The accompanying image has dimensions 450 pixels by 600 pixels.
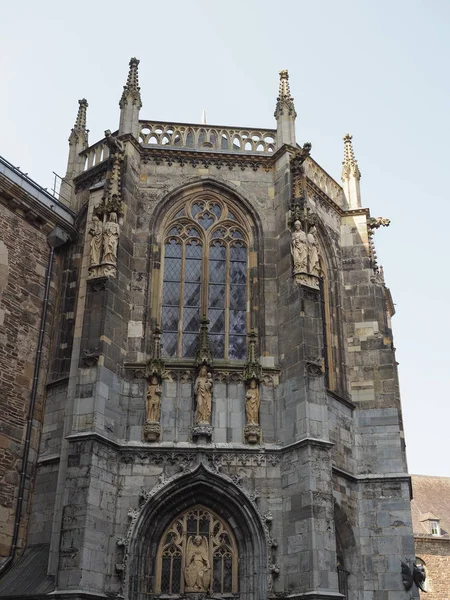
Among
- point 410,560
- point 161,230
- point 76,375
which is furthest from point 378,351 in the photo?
point 76,375

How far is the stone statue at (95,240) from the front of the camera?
52.5 ft

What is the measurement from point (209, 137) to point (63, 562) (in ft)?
34.8

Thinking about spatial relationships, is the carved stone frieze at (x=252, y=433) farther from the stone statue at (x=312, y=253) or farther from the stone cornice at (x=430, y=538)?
the stone cornice at (x=430, y=538)

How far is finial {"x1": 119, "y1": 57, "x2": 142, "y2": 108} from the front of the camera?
18.4 m

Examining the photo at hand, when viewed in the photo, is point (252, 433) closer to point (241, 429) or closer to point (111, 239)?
point (241, 429)

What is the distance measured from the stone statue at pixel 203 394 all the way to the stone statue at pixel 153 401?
77 centimetres

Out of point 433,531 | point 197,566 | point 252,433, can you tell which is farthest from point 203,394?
point 433,531

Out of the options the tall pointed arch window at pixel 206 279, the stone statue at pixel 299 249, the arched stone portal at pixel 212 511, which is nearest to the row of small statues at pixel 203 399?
the tall pointed arch window at pixel 206 279

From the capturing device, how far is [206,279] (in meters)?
17.0

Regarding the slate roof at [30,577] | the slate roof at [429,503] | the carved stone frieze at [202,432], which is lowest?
the slate roof at [30,577]

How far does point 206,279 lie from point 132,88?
543 cm

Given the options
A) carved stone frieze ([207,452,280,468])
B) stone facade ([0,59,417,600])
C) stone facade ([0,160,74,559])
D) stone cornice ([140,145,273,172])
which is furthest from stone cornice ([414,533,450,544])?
stone facade ([0,160,74,559])

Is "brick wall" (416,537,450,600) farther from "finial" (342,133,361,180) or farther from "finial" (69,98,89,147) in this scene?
"finial" (69,98,89,147)

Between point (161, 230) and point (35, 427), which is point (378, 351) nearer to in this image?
point (161, 230)
